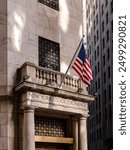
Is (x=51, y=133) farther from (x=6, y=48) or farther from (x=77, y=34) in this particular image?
(x=77, y=34)

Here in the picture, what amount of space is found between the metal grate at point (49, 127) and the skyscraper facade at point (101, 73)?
45461 millimetres

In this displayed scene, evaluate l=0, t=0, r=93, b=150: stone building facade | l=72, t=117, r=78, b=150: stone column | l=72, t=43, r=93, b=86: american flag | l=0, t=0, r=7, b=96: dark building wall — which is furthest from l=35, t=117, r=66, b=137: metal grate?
l=72, t=43, r=93, b=86: american flag

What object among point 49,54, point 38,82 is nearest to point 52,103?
point 38,82

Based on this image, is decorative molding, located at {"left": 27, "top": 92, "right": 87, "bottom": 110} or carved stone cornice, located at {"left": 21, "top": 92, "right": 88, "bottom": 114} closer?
carved stone cornice, located at {"left": 21, "top": 92, "right": 88, "bottom": 114}

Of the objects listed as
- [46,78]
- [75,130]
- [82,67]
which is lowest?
[75,130]

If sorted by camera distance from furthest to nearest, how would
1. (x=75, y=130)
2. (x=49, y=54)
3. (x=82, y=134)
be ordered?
(x=49, y=54) → (x=75, y=130) → (x=82, y=134)

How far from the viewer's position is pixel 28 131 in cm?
1836

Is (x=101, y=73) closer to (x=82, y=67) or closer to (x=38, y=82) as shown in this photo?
(x=82, y=67)

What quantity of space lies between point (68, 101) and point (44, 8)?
5.20 meters

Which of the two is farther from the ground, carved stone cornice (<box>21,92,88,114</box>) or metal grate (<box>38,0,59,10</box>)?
metal grate (<box>38,0,59,10</box>)

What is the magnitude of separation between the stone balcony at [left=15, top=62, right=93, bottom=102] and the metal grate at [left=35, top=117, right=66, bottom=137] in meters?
1.59

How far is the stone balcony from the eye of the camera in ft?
61.7

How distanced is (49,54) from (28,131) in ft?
17.4

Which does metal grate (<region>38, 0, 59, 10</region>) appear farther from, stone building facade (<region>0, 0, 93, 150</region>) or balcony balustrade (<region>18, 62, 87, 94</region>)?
balcony balustrade (<region>18, 62, 87, 94</region>)
